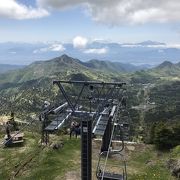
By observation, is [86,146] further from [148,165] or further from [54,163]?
[148,165]

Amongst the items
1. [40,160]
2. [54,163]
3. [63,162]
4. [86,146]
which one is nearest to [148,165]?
[63,162]

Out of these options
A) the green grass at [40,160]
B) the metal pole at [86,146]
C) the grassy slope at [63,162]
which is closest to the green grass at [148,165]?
the grassy slope at [63,162]

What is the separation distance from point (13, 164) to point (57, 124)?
12.7m

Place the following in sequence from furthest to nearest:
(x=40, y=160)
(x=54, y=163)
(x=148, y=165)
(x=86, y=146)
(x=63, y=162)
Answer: (x=148, y=165) < (x=63, y=162) < (x=40, y=160) < (x=54, y=163) < (x=86, y=146)

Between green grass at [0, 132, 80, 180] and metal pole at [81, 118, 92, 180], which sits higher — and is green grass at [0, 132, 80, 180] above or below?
below

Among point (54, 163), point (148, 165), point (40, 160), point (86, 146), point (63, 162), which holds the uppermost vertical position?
point (86, 146)

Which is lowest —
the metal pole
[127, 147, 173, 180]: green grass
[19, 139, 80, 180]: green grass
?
[127, 147, 173, 180]: green grass

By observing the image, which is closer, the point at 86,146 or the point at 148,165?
the point at 86,146

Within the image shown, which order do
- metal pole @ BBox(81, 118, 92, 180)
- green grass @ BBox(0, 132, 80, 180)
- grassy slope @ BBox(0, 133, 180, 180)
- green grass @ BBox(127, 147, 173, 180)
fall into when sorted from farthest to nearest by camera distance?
green grass @ BBox(127, 147, 173, 180) → grassy slope @ BBox(0, 133, 180, 180) → green grass @ BBox(0, 132, 80, 180) → metal pole @ BBox(81, 118, 92, 180)

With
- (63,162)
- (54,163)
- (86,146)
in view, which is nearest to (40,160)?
(54,163)

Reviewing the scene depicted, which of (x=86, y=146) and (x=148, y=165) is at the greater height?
(x=86, y=146)

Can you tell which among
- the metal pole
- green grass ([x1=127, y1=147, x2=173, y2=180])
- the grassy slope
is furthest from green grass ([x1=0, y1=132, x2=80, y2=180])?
the metal pole

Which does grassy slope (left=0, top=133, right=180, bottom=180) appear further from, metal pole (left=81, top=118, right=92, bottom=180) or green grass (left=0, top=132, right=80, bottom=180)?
metal pole (left=81, top=118, right=92, bottom=180)

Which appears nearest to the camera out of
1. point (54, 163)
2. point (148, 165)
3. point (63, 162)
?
point (54, 163)
